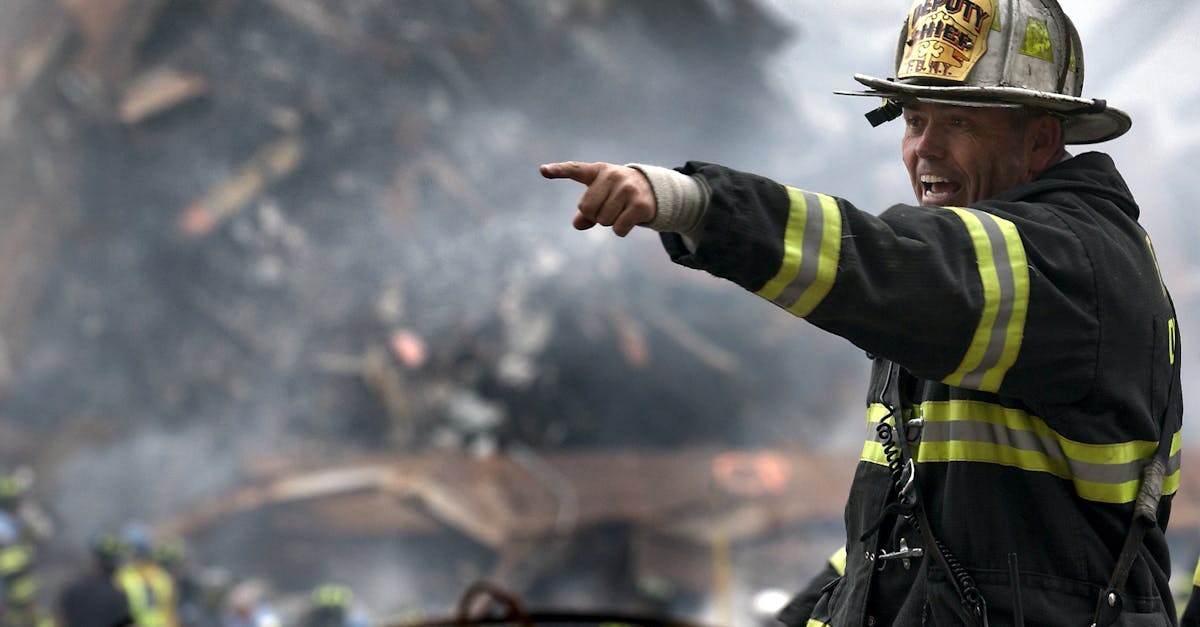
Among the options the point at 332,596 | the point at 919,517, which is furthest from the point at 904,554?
the point at 332,596

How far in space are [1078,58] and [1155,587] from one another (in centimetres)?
77

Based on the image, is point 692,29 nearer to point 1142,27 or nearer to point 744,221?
point 1142,27

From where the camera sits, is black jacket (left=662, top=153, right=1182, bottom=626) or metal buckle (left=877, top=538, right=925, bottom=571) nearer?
black jacket (left=662, top=153, right=1182, bottom=626)

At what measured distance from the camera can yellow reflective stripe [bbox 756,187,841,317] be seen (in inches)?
51.2

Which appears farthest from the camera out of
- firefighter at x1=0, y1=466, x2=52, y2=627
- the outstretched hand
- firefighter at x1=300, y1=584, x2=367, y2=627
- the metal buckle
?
firefighter at x1=300, y1=584, x2=367, y2=627

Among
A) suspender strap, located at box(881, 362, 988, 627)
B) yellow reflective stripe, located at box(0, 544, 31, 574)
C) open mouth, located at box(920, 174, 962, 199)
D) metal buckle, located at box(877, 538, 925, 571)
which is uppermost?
open mouth, located at box(920, 174, 962, 199)

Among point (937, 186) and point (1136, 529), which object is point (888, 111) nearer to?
point (937, 186)

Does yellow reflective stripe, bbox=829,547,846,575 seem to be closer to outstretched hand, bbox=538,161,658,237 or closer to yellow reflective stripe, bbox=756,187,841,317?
yellow reflective stripe, bbox=756,187,841,317

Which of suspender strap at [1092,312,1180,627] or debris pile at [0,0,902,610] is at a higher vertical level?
suspender strap at [1092,312,1180,627]

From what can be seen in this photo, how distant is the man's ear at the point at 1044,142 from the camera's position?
5.63 ft

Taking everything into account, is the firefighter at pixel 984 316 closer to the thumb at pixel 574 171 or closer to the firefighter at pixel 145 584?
the thumb at pixel 574 171

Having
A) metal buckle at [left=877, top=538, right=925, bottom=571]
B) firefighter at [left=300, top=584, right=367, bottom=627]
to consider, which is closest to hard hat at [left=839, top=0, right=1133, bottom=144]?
metal buckle at [left=877, top=538, right=925, bottom=571]

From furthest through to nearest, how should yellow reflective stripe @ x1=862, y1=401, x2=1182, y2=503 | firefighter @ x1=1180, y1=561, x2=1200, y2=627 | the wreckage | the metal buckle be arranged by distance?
the wreckage, firefighter @ x1=1180, y1=561, x2=1200, y2=627, the metal buckle, yellow reflective stripe @ x1=862, y1=401, x2=1182, y2=503

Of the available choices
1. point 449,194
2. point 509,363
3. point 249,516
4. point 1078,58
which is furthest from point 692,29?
point 1078,58
